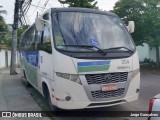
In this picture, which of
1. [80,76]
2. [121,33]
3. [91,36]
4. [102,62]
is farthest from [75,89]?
[121,33]

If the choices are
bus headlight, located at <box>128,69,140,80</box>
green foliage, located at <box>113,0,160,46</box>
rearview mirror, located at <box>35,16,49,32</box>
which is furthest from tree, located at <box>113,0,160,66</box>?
rearview mirror, located at <box>35,16,49,32</box>

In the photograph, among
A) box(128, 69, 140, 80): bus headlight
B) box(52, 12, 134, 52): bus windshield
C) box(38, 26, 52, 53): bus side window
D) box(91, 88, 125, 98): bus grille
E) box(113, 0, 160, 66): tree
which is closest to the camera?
box(91, 88, 125, 98): bus grille

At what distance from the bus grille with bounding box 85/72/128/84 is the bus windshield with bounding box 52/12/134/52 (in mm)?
658

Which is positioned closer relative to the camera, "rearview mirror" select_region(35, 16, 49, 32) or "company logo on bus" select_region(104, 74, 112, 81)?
"company logo on bus" select_region(104, 74, 112, 81)

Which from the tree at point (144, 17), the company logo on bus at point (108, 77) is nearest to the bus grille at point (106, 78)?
the company logo on bus at point (108, 77)

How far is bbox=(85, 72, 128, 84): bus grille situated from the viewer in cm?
585

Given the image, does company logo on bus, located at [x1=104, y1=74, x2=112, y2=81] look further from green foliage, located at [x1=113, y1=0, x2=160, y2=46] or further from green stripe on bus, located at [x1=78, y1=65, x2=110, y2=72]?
green foliage, located at [x1=113, y1=0, x2=160, y2=46]

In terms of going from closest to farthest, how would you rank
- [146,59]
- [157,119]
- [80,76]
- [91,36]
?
1. [157,119]
2. [80,76]
3. [91,36]
4. [146,59]

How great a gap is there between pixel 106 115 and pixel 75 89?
4.69 feet

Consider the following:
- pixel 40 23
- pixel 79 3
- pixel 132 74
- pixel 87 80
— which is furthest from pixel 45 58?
pixel 79 3

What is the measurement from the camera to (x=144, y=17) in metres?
21.5

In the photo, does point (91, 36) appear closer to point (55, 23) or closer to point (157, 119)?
point (55, 23)

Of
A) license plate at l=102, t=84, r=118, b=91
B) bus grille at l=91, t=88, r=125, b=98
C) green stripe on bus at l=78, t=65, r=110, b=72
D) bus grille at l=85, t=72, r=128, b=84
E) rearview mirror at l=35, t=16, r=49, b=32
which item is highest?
rearview mirror at l=35, t=16, r=49, b=32

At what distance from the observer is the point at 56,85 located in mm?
5898
